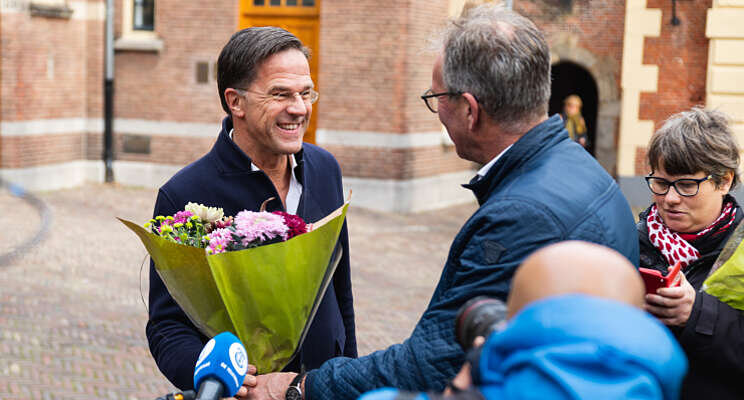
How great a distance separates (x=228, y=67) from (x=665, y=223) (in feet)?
5.01

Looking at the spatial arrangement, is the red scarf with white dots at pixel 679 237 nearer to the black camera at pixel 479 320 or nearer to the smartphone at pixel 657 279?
the smartphone at pixel 657 279

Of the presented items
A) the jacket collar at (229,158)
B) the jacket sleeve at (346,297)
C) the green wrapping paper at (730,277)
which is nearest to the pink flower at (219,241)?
the jacket collar at (229,158)

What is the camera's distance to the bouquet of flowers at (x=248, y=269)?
222cm

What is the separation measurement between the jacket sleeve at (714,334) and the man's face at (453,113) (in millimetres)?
821

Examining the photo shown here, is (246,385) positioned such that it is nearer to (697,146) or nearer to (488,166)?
Result: (488,166)

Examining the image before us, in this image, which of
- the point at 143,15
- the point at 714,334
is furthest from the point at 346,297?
the point at 143,15

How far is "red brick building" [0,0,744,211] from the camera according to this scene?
13.6m

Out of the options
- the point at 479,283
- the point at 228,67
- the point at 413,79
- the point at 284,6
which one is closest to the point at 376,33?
the point at 413,79

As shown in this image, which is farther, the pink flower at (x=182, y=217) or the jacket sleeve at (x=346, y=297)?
the jacket sleeve at (x=346, y=297)

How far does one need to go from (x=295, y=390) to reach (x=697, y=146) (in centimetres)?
149

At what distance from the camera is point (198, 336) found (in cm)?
263

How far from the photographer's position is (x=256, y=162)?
115 inches

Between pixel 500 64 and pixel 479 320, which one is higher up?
pixel 500 64

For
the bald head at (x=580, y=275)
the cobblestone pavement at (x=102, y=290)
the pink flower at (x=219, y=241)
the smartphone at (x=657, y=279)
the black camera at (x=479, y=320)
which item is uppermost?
the bald head at (x=580, y=275)
